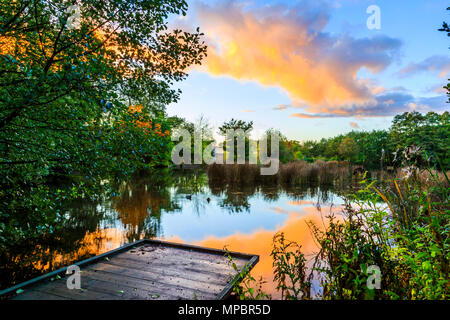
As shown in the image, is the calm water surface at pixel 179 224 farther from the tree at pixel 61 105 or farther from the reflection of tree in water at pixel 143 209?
the tree at pixel 61 105

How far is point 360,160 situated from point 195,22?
36140mm

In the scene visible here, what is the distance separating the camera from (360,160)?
1342 inches

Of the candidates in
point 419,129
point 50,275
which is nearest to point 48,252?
point 50,275

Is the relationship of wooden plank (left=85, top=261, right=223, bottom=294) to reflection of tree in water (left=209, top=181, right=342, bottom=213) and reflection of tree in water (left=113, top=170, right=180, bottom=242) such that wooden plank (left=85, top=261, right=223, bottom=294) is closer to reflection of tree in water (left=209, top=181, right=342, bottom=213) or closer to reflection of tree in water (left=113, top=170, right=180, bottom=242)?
reflection of tree in water (left=113, top=170, right=180, bottom=242)

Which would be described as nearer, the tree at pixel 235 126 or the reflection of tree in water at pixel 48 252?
the reflection of tree in water at pixel 48 252

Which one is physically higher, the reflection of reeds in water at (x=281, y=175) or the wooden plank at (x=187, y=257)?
the reflection of reeds in water at (x=281, y=175)

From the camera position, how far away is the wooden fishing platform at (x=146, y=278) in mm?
2346

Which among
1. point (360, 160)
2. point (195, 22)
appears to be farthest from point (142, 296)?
point (360, 160)

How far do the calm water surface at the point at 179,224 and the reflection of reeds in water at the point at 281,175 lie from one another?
2.11m

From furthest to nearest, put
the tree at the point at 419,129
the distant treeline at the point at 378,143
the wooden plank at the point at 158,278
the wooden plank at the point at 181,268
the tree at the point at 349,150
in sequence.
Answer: the tree at the point at 349,150 < the distant treeline at the point at 378,143 < the tree at the point at 419,129 < the wooden plank at the point at 181,268 < the wooden plank at the point at 158,278

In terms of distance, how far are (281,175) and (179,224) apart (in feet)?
26.9

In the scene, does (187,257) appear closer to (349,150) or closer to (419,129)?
(419,129)

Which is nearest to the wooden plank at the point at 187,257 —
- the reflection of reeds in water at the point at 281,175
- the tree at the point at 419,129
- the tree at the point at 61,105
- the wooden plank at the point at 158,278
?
the wooden plank at the point at 158,278
